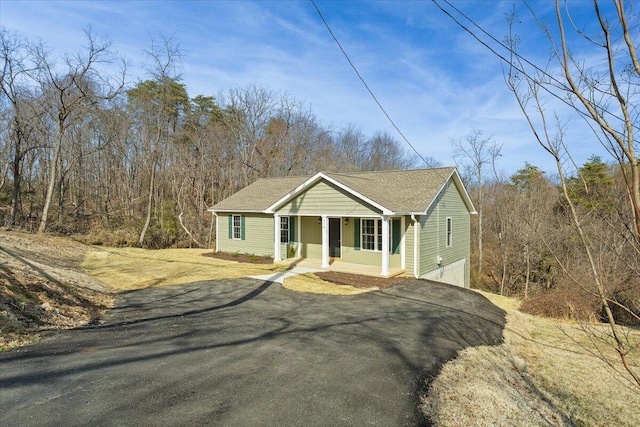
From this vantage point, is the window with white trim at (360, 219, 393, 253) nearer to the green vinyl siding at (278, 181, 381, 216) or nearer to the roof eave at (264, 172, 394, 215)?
the green vinyl siding at (278, 181, 381, 216)

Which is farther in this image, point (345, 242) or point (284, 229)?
point (284, 229)

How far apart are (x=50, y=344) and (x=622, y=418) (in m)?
8.82

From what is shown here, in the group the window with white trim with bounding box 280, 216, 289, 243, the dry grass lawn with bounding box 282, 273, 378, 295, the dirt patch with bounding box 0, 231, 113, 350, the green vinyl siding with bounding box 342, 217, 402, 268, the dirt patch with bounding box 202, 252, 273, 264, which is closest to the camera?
the dirt patch with bounding box 0, 231, 113, 350

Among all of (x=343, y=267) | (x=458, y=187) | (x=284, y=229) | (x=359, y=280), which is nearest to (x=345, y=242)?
(x=343, y=267)

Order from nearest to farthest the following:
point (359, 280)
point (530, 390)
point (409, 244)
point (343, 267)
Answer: point (530, 390)
point (359, 280)
point (409, 244)
point (343, 267)

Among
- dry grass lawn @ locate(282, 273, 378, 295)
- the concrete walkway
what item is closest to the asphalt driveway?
dry grass lawn @ locate(282, 273, 378, 295)

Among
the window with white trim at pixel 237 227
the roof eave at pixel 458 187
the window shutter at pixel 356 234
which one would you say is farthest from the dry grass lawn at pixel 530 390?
the window with white trim at pixel 237 227

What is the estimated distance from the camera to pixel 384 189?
16.1m

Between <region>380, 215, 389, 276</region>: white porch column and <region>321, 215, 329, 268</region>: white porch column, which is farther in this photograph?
<region>321, 215, 329, 268</region>: white porch column

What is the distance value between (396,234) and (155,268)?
10.0m

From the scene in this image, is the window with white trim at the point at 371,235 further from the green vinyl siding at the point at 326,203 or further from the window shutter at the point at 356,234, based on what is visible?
the green vinyl siding at the point at 326,203

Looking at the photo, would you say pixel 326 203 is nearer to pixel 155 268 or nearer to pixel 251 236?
pixel 251 236

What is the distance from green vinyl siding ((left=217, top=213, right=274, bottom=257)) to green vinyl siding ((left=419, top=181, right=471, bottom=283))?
745 cm

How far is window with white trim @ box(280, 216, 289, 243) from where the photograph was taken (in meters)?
17.6
